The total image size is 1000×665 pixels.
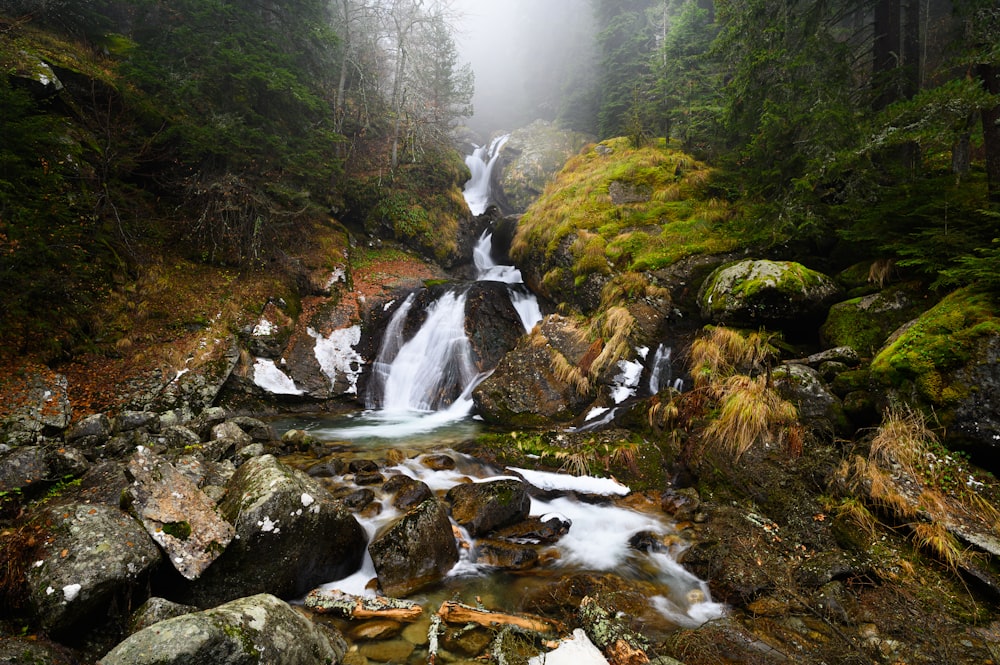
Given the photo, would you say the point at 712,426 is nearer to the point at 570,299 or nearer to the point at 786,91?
the point at 570,299

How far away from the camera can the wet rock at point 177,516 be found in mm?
3379

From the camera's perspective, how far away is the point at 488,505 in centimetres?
503

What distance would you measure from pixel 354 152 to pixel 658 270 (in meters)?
13.9

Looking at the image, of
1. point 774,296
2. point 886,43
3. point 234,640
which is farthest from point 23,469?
point 886,43

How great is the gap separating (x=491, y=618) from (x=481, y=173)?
2800 centimetres

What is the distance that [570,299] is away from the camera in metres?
11.1

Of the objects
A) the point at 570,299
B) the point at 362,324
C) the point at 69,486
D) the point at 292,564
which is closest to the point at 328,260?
the point at 362,324

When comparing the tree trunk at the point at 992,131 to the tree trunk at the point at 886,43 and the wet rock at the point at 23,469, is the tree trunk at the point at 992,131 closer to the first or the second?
the tree trunk at the point at 886,43

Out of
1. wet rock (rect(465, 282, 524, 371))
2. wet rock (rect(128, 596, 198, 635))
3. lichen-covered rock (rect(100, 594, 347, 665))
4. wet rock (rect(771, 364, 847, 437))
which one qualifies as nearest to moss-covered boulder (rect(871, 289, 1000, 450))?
wet rock (rect(771, 364, 847, 437))

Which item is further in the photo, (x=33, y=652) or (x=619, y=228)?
(x=619, y=228)

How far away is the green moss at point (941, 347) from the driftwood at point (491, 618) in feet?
15.2

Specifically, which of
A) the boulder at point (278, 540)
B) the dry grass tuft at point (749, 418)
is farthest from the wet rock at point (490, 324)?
the boulder at point (278, 540)

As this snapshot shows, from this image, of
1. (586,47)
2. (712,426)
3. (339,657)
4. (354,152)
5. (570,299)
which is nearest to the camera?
(339,657)

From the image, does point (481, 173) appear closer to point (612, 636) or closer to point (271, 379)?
point (271, 379)
